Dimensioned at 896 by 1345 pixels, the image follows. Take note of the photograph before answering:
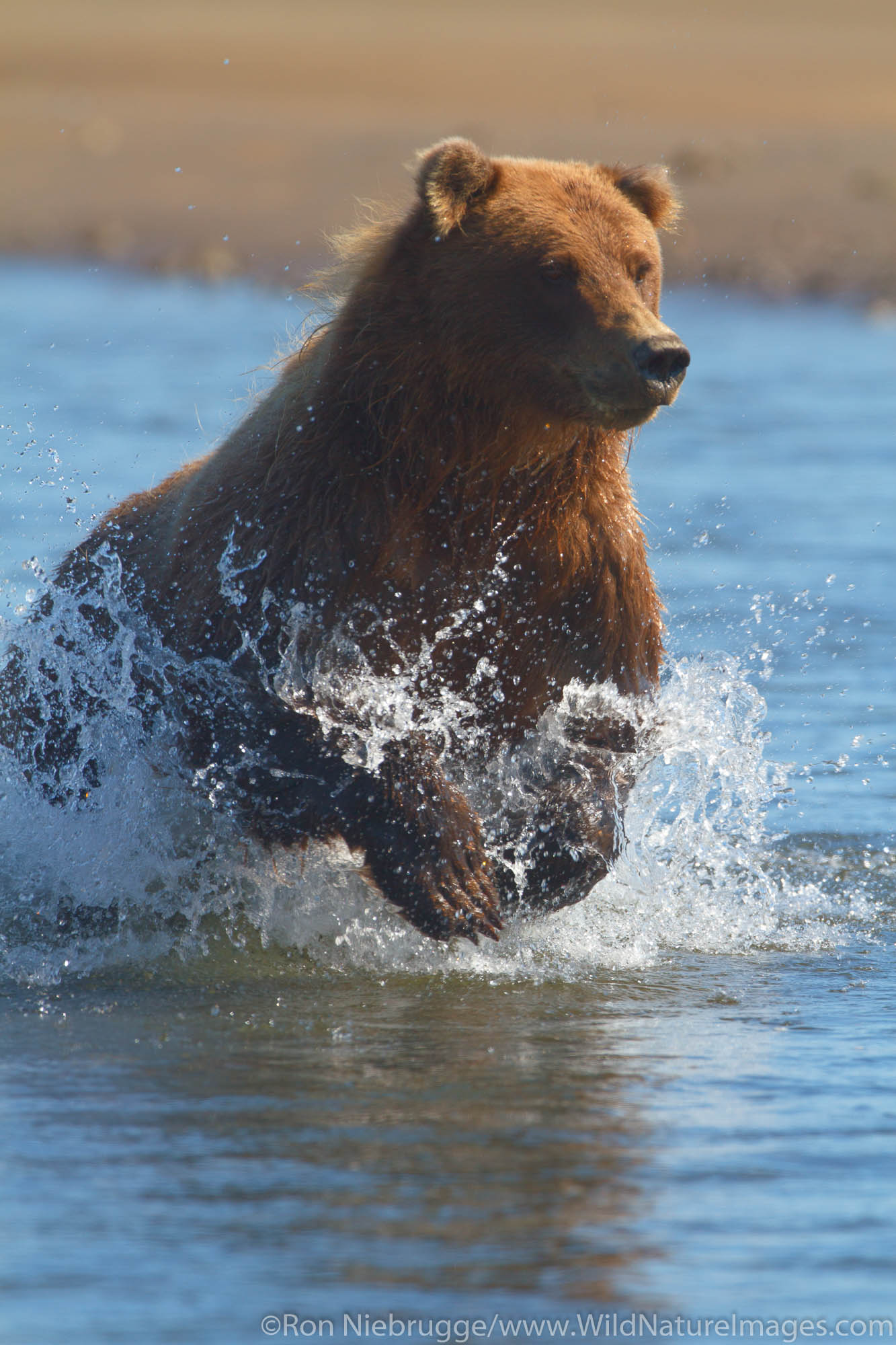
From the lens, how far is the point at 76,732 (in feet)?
19.9

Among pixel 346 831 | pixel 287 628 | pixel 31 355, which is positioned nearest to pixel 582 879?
pixel 346 831

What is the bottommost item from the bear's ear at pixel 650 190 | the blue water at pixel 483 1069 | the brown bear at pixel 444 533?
the blue water at pixel 483 1069

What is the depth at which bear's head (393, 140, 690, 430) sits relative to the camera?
4.88 m

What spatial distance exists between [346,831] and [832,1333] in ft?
7.61

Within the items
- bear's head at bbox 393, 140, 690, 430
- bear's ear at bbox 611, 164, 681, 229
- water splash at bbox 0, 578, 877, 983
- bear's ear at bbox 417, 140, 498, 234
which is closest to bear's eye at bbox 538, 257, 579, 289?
bear's head at bbox 393, 140, 690, 430

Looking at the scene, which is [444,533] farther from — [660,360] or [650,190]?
[650,190]

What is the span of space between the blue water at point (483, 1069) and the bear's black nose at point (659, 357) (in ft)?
4.30

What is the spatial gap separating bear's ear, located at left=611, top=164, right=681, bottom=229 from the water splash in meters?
1.36

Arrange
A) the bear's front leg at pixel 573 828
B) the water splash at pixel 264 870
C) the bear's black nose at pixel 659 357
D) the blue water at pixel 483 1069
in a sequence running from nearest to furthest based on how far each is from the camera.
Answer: the blue water at pixel 483 1069 < the bear's black nose at pixel 659 357 < the water splash at pixel 264 870 < the bear's front leg at pixel 573 828

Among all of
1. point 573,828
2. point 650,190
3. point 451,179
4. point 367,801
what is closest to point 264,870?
point 367,801

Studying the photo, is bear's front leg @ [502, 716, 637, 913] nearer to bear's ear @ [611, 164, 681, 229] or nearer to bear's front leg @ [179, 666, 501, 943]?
bear's front leg @ [179, 666, 501, 943]

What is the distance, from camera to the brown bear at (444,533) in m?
5.05


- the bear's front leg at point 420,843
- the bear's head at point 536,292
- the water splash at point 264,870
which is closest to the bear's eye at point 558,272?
the bear's head at point 536,292

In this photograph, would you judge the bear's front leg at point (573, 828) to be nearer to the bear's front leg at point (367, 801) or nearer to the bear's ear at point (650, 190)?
the bear's front leg at point (367, 801)
